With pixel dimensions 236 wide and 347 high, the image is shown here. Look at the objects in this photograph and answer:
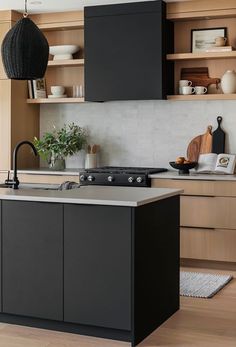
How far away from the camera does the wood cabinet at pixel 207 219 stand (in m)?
5.99

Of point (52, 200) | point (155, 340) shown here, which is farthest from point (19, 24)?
point (155, 340)

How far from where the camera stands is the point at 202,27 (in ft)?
21.7

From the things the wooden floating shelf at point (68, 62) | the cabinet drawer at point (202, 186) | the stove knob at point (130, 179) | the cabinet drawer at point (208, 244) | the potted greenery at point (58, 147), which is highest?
the wooden floating shelf at point (68, 62)

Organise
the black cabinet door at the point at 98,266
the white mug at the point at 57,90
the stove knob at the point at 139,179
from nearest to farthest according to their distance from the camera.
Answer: the black cabinet door at the point at 98,266 < the stove knob at the point at 139,179 < the white mug at the point at 57,90

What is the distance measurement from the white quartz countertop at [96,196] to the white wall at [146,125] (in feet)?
7.42

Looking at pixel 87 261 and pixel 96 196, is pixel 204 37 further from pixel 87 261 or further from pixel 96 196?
pixel 87 261

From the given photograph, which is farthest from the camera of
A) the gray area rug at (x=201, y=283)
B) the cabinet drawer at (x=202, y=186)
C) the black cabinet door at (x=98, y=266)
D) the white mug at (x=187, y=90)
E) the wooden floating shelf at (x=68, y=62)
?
the wooden floating shelf at (x=68, y=62)

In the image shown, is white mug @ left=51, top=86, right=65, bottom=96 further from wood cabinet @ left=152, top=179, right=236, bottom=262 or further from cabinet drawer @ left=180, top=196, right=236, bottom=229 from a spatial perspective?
cabinet drawer @ left=180, top=196, right=236, bottom=229

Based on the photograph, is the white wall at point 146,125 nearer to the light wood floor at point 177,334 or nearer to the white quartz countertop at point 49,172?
the white quartz countertop at point 49,172

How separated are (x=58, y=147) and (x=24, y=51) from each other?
9.35 feet

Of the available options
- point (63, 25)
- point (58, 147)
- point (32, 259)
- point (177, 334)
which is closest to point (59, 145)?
point (58, 147)

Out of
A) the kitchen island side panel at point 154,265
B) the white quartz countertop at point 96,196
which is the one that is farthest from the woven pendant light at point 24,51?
the kitchen island side panel at point 154,265

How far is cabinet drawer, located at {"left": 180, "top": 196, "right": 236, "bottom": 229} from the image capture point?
5980mm

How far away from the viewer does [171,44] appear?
6.68 meters
